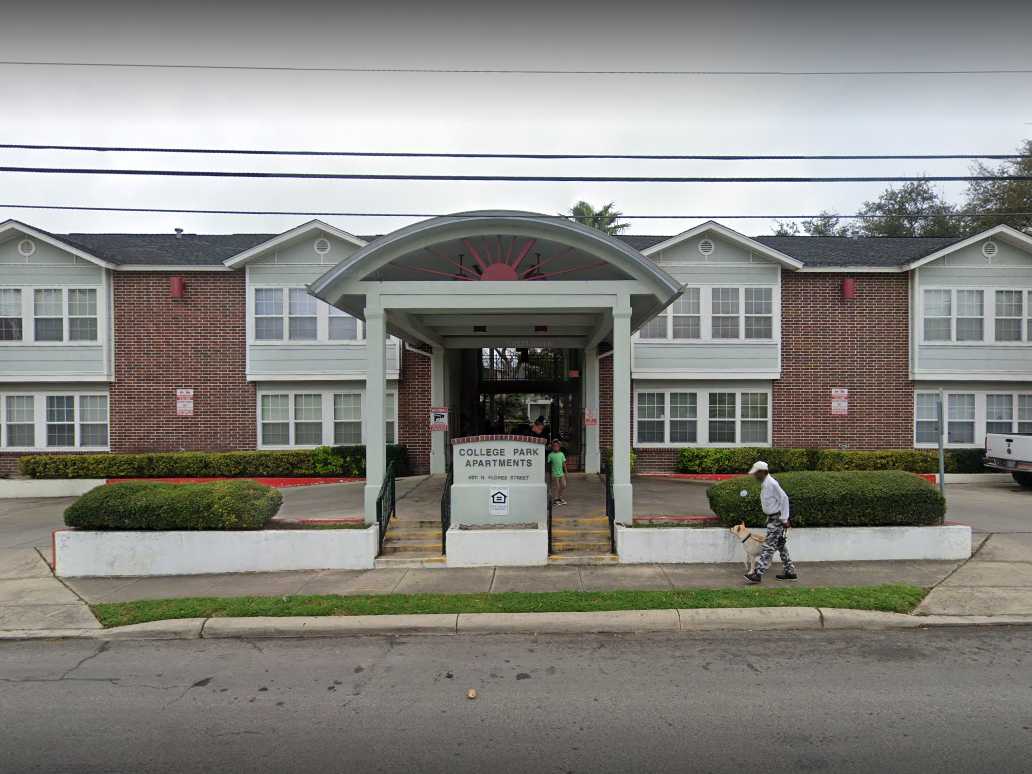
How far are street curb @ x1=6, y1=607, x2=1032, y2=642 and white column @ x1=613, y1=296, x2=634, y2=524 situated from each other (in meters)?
2.83

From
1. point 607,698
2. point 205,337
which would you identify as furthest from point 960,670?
point 205,337

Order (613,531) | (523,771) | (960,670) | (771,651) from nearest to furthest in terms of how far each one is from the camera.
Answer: (523,771)
(960,670)
(771,651)
(613,531)

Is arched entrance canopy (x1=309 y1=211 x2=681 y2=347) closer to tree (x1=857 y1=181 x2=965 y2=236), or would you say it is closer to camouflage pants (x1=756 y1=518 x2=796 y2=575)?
camouflage pants (x1=756 y1=518 x2=796 y2=575)

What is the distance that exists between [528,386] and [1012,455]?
45.1 feet

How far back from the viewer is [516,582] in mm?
7855

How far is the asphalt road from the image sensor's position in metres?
4.10

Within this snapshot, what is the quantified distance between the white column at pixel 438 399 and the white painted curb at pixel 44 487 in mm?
8911

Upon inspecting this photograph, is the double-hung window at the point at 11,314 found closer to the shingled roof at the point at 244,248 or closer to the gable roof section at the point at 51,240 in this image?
the gable roof section at the point at 51,240

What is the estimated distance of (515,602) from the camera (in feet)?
23.0

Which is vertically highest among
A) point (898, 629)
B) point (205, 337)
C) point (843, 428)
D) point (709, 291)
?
point (709, 291)

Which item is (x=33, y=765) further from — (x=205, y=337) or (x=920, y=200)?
(x=920, y=200)

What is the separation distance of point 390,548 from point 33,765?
211 inches

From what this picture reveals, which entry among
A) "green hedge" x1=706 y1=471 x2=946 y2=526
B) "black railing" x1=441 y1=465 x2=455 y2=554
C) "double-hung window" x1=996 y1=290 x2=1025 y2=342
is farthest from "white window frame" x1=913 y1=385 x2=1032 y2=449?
"black railing" x1=441 y1=465 x2=455 y2=554

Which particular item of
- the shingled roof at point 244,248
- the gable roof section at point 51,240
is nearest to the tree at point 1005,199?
the shingled roof at point 244,248
